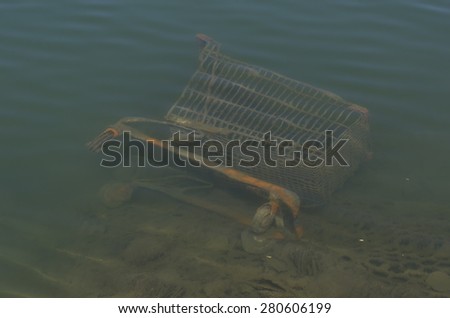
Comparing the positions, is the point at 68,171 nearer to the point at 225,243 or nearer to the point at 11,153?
the point at 11,153

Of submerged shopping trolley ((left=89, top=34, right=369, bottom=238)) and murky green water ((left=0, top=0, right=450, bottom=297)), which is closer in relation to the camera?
murky green water ((left=0, top=0, right=450, bottom=297))

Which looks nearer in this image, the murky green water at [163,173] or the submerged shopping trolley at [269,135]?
the murky green water at [163,173]

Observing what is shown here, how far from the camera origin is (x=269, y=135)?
5328 millimetres

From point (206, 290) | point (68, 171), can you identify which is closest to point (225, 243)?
point (206, 290)

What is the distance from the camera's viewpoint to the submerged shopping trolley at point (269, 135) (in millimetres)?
4883

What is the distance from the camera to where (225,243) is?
4863 millimetres

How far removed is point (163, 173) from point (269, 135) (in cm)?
109

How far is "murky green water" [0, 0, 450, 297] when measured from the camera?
4.61m

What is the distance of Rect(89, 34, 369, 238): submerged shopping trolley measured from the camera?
4883 millimetres

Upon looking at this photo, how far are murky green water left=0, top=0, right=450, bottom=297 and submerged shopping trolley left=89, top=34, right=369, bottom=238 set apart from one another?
0.85ft

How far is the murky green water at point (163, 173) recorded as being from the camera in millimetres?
4605

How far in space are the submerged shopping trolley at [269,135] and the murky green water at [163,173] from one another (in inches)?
10.2

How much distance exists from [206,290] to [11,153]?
2523 mm

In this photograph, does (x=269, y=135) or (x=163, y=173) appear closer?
(x=269, y=135)
